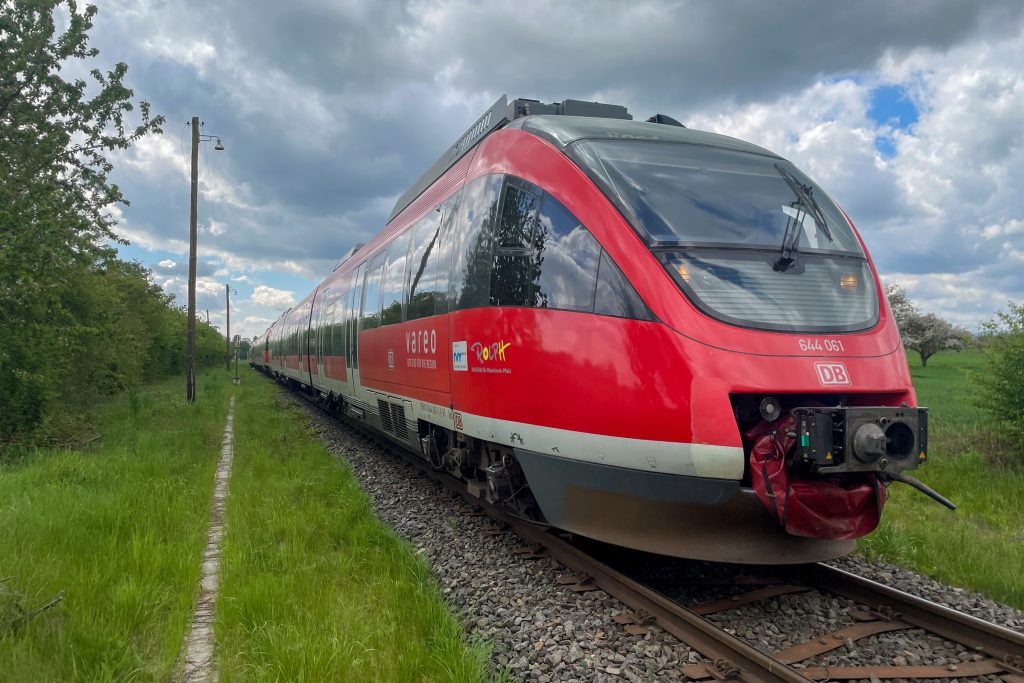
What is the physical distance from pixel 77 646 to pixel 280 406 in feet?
58.9

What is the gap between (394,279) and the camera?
8.85 metres

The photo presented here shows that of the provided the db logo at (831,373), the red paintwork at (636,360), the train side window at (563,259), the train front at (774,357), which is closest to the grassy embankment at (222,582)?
the red paintwork at (636,360)

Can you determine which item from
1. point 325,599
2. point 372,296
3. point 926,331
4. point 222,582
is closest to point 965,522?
point 325,599

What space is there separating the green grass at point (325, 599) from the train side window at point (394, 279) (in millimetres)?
2269

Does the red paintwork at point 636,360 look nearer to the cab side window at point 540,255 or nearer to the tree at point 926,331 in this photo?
the cab side window at point 540,255

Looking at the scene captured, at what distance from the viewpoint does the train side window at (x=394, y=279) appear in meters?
8.42

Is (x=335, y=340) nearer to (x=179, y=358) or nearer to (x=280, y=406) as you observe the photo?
(x=280, y=406)

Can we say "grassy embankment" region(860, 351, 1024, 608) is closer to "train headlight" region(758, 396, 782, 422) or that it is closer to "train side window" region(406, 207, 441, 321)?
"train headlight" region(758, 396, 782, 422)

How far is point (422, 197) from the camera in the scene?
891 centimetres

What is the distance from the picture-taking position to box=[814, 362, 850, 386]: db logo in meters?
3.92

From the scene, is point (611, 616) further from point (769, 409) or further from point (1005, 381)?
point (1005, 381)

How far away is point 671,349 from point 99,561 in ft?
14.9

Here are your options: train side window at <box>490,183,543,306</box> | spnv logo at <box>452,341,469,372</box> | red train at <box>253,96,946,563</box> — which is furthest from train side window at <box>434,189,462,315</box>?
train side window at <box>490,183,543,306</box>

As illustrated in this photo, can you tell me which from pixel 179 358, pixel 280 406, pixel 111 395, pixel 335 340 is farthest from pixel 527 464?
pixel 179 358
